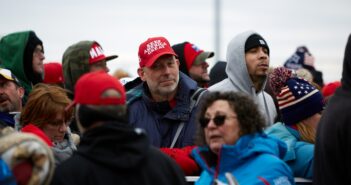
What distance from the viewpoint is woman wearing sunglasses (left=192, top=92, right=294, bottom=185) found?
5.12 m

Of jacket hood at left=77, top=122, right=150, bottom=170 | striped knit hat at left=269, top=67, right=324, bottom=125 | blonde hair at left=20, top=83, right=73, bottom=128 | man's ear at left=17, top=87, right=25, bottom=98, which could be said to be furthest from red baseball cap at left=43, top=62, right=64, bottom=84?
jacket hood at left=77, top=122, right=150, bottom=170

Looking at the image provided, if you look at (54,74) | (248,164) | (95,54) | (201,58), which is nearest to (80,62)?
(95,54)

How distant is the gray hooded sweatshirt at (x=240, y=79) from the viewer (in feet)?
23.0

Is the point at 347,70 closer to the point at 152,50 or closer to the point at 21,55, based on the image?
the point at 152,50

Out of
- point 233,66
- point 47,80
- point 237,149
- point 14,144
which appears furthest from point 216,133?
point 47,80

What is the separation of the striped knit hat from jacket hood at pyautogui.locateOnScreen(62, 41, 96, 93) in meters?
1.84

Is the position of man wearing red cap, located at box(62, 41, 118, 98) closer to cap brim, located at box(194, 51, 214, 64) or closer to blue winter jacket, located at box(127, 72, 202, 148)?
blue winter jacket, located at box(127, 72, 202, 148)

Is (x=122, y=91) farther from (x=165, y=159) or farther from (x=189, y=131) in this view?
(x=189, y=131)

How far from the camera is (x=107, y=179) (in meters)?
4.25

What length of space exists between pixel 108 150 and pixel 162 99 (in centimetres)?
253

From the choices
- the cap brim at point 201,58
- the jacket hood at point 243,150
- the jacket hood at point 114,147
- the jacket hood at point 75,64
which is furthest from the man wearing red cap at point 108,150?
the cap brim at point 201,58

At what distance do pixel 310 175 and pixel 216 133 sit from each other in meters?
0.89

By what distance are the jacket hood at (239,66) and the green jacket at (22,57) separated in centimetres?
179

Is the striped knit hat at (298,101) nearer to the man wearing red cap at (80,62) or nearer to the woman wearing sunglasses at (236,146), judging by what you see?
the woman wearing sunglasses at (236,146)
